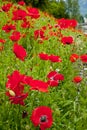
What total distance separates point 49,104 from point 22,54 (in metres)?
0.71

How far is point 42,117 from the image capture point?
229 cm

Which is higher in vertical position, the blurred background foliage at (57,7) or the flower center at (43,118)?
the flower center at (43,118)

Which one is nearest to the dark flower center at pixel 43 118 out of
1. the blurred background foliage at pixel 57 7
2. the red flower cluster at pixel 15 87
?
the red flower cluster at pixel 15 87

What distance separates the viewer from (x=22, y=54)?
2.99 m

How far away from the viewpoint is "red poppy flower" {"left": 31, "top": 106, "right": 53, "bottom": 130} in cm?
229

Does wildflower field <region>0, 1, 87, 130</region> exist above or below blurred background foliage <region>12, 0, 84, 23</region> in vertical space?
above

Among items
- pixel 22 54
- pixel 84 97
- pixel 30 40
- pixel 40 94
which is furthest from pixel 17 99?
pixel 30 40

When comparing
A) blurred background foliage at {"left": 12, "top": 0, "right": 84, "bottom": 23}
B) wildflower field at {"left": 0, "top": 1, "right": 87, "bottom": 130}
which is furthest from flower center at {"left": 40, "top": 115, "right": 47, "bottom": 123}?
blurred background foliage at {"left": 12, "top": 0, "right": 84, "bottom": 23}

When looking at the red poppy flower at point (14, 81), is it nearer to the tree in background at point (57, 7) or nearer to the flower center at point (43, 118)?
the flower center at point (43, 118)

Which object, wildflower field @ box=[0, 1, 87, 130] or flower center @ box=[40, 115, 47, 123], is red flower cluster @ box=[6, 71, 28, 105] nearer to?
wildflower field @ box=[0, 1, 87, 130]

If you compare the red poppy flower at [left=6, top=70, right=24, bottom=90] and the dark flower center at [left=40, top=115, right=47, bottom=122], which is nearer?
the dark flower center at [left=40, top=115, right=47, bottom=122]

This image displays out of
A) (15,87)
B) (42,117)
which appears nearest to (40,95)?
(15,87)

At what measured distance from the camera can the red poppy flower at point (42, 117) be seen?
2.29 meters

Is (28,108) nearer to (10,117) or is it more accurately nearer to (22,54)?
(10,117)
